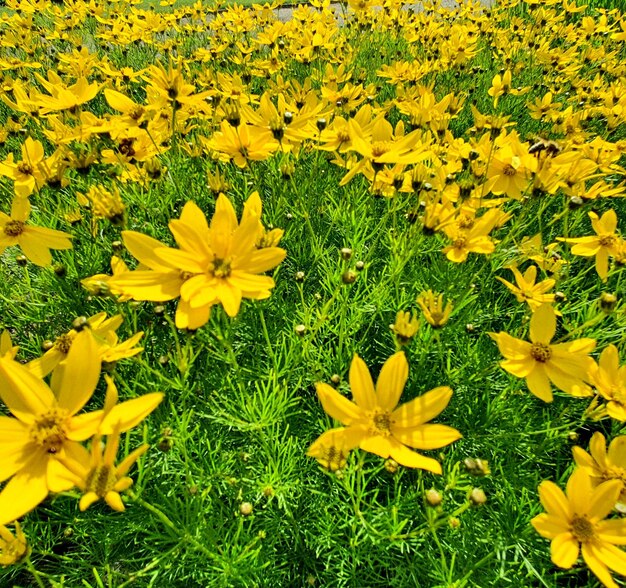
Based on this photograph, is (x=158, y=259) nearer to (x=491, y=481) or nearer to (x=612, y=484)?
(x=612, y=484)

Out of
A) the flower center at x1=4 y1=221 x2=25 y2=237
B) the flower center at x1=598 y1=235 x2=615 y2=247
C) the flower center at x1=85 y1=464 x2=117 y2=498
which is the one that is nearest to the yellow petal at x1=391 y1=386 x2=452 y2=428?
the flower center at x1=85 y1=464 x2=117 y2=498

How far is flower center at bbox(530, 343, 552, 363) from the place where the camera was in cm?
100

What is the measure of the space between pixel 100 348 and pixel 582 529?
1009 millimetres

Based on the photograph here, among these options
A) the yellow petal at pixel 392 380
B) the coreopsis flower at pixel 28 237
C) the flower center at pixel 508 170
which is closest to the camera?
the yellow petal at pixel 392 380

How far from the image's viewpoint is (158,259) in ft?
2.73

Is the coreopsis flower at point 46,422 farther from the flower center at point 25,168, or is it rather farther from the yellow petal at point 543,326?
the flower center at point 25,168

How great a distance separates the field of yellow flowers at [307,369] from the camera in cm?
77

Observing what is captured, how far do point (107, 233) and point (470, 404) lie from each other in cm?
186

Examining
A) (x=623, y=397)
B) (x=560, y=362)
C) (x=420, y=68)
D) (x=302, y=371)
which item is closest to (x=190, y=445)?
(x=302, y=371)

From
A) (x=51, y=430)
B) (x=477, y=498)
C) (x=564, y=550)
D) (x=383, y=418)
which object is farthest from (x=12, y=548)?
(x=564, y=550)

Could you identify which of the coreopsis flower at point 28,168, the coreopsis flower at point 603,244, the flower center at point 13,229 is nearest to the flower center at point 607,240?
the coreopsis flower at point 603,244

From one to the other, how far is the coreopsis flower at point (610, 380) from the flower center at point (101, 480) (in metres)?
0.99

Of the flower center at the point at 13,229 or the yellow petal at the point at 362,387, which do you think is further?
the flower center at the point at 13,229

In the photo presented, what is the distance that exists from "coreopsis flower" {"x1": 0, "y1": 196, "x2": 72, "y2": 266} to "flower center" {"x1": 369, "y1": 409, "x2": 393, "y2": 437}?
1017mm
